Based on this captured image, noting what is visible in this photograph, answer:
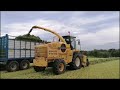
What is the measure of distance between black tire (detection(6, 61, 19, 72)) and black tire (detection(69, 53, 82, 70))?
3137mm

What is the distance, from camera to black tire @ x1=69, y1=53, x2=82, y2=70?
13.3m

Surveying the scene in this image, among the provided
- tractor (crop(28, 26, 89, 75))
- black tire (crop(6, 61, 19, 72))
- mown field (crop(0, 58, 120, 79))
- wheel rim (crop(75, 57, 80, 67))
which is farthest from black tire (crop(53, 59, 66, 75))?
black tire (crop(6, 61, 19, 72))

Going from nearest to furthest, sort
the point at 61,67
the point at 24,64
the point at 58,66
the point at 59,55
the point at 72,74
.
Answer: the point at 72,74 < the point at 58,66 < the point at 61,67 < the point at 59,55 < the point at 24,64

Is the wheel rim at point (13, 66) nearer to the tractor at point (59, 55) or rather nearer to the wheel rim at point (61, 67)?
the tractor at point (59, 55)

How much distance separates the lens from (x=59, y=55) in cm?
1244

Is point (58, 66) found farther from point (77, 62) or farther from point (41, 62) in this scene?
point (77, 62)

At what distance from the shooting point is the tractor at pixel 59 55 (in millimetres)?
11969

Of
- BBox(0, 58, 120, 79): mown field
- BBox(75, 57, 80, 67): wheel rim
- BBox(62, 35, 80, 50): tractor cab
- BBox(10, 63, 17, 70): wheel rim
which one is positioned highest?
BBox(62, 35, 80, 50): tractor cab

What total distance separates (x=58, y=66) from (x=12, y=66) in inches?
135

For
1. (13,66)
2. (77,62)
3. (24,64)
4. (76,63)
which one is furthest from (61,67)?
(24,64)

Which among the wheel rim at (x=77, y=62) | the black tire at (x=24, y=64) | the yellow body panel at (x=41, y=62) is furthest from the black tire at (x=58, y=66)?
the black tire at (x=24, y=64)

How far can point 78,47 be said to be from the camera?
46.8ft

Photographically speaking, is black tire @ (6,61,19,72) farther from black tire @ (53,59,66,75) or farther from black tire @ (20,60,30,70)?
black tire @ (53,59,66,75)
